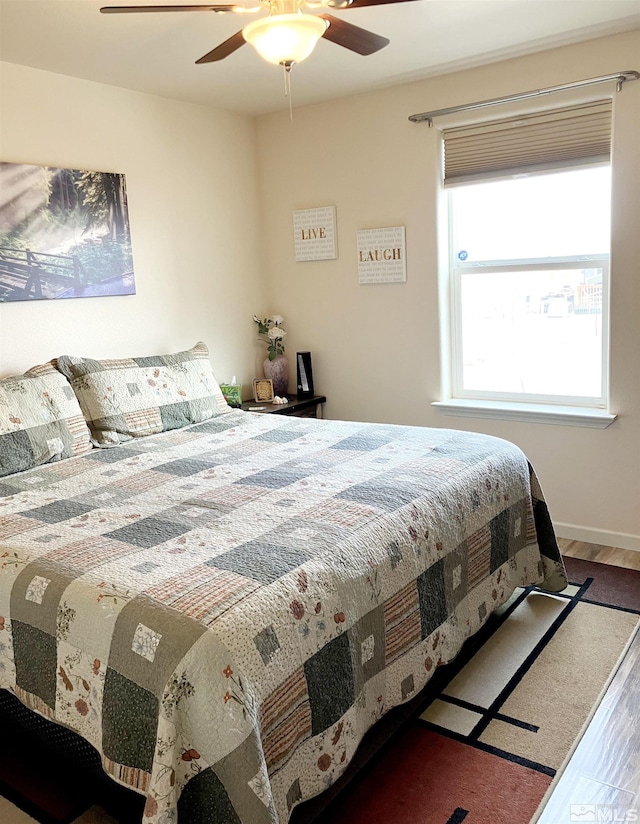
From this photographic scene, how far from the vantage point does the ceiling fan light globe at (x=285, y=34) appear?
192cm

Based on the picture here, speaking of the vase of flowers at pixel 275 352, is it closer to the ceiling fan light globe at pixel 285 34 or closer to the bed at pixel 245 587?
the bed at pixel 245 587

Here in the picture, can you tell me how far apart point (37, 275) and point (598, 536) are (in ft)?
9.67

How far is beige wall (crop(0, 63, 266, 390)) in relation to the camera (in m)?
3.13

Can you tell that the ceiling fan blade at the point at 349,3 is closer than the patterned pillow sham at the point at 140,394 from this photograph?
Yes

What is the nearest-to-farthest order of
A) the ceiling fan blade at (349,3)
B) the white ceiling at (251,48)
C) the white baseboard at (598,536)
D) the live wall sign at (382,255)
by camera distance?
1. the ceiling fan blade at (349,3)
2. the white ceiling at (251,48)
3. the white baseboard at (598,536)
4. the live wall sign at (382,255)

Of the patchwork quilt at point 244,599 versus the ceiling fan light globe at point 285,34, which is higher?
the ceiling fan light globe at point 285,34

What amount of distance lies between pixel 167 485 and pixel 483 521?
3.63ft

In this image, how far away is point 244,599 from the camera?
157cm

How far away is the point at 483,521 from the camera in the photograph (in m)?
2.43

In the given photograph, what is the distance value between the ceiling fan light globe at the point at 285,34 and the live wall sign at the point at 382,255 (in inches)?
72.4

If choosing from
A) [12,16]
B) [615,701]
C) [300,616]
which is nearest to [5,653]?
[300,616]

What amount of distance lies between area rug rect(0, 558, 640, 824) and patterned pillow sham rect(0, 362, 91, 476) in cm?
102

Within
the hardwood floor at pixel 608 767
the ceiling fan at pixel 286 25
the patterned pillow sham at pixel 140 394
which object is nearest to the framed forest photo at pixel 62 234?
the patterned pillow sham at pixel 140 394
